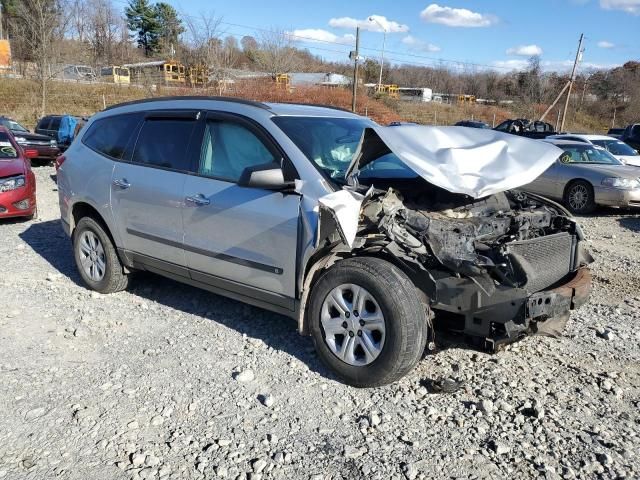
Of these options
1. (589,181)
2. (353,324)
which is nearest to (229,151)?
(353,324)

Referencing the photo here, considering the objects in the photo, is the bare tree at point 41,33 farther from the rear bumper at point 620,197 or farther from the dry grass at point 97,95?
the rear bumper at point 620,197

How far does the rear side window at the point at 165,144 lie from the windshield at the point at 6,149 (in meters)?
5.30

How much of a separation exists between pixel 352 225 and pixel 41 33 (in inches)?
1314

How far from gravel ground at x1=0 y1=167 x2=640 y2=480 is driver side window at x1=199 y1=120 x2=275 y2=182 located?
1.35 metres

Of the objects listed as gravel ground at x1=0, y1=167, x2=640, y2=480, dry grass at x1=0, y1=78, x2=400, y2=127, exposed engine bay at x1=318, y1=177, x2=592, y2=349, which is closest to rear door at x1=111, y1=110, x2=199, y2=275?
gravel ground at x1=0, y1=167, x2=640, y2=480

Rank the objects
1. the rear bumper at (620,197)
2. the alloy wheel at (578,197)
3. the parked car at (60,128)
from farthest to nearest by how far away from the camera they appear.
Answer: the parked car at (60,128) < the alloy wheel at (578,197) < the rear bumper at (620,197)

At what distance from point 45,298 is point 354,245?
344cm

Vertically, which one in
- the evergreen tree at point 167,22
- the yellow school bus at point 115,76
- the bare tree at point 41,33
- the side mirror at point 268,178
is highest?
the evergreen tree at point 167,22

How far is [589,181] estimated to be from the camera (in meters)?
10.6

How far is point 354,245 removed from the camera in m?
3.51

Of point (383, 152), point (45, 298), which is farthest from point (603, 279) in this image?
point (45, 298)

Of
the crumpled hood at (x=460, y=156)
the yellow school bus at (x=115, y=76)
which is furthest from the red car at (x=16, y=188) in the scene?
the yellow school bus at (x=115, y=76)

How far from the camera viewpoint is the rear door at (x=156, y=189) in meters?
4.41

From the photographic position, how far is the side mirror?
3.63 meters
